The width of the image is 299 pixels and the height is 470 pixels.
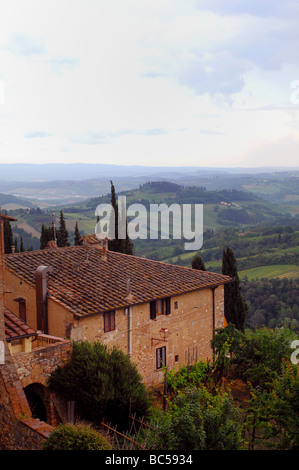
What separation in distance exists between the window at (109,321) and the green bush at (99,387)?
6.01ft

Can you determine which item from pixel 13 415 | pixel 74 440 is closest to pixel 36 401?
pixel 13 415

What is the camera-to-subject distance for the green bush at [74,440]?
8.43 meters

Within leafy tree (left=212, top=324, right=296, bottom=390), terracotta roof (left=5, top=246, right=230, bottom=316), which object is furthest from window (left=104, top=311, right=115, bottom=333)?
leafy tree (left=212, top=324, right=296, bottom=390)

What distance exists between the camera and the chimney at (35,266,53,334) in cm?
1405

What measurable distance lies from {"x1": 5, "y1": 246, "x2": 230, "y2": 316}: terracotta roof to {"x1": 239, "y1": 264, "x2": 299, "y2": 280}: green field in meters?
59.3

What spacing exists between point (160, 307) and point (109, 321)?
7.93ft

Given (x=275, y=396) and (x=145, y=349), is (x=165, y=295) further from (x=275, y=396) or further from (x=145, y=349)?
(x=275, y=396)

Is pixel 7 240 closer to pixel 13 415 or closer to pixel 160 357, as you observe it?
pixel 160 357

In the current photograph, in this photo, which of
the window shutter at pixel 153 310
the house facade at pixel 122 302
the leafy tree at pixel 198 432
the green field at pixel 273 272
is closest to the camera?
the leafy tree at pixel 198 432

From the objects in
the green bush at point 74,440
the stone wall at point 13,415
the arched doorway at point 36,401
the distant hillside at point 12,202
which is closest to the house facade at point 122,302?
the arched doorway at point 36,401

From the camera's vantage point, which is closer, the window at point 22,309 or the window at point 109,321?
the window at point 109,321

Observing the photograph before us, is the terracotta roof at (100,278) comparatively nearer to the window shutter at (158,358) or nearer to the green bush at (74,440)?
the window shutter at (158,358)

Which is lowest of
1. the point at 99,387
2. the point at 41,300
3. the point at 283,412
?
the point at 99,387

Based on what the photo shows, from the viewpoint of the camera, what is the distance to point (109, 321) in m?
14.0
